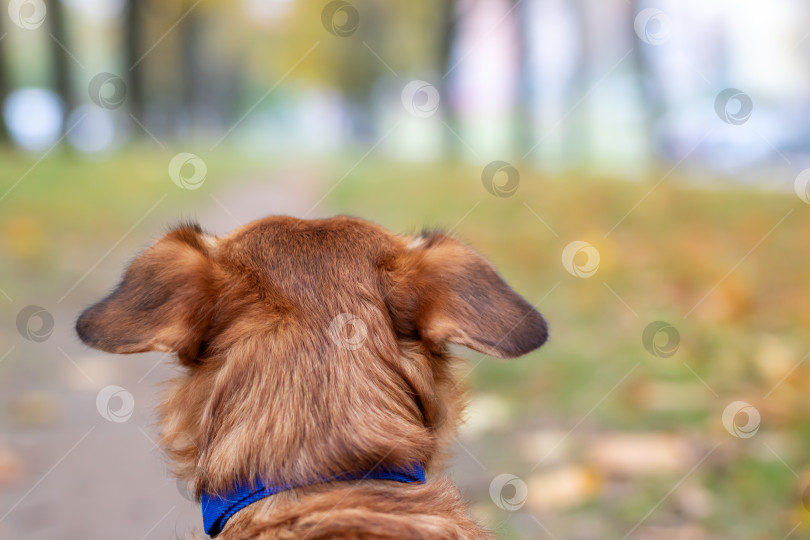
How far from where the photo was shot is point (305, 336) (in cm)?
223

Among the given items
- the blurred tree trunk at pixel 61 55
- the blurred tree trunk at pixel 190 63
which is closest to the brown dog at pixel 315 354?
the blurred tree trunk at pixel 61 55

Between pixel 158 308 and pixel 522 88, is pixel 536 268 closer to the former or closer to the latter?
pixel 158 308

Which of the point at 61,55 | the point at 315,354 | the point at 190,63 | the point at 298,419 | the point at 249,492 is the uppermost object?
the point at 190,63

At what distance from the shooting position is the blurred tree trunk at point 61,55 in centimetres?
1628

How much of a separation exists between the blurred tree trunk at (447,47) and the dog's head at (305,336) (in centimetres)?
1908

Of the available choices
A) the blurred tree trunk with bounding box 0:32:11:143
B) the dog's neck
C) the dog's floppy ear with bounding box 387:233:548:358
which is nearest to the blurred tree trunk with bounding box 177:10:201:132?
the blurred tree trunk with bounding box 0:32:11:143

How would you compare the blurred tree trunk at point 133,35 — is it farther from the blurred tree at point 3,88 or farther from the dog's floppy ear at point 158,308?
the dog's floppy ear at point 158,308

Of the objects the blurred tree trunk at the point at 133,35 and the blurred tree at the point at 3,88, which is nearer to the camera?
the blurred tree at the point at 3,88

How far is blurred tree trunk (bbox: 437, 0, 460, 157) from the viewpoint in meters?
21.4

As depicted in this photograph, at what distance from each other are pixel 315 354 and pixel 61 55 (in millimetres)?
17105

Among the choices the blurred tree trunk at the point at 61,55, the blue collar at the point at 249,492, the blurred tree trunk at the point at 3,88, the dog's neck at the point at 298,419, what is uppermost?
the blurred tree trunk at the point at 61,55

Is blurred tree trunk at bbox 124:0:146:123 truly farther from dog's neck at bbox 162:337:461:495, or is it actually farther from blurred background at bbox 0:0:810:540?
dog's neck at bbox 162:337:461:495

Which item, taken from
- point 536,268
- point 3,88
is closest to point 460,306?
point 536,268

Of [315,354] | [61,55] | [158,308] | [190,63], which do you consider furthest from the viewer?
[190,63]
